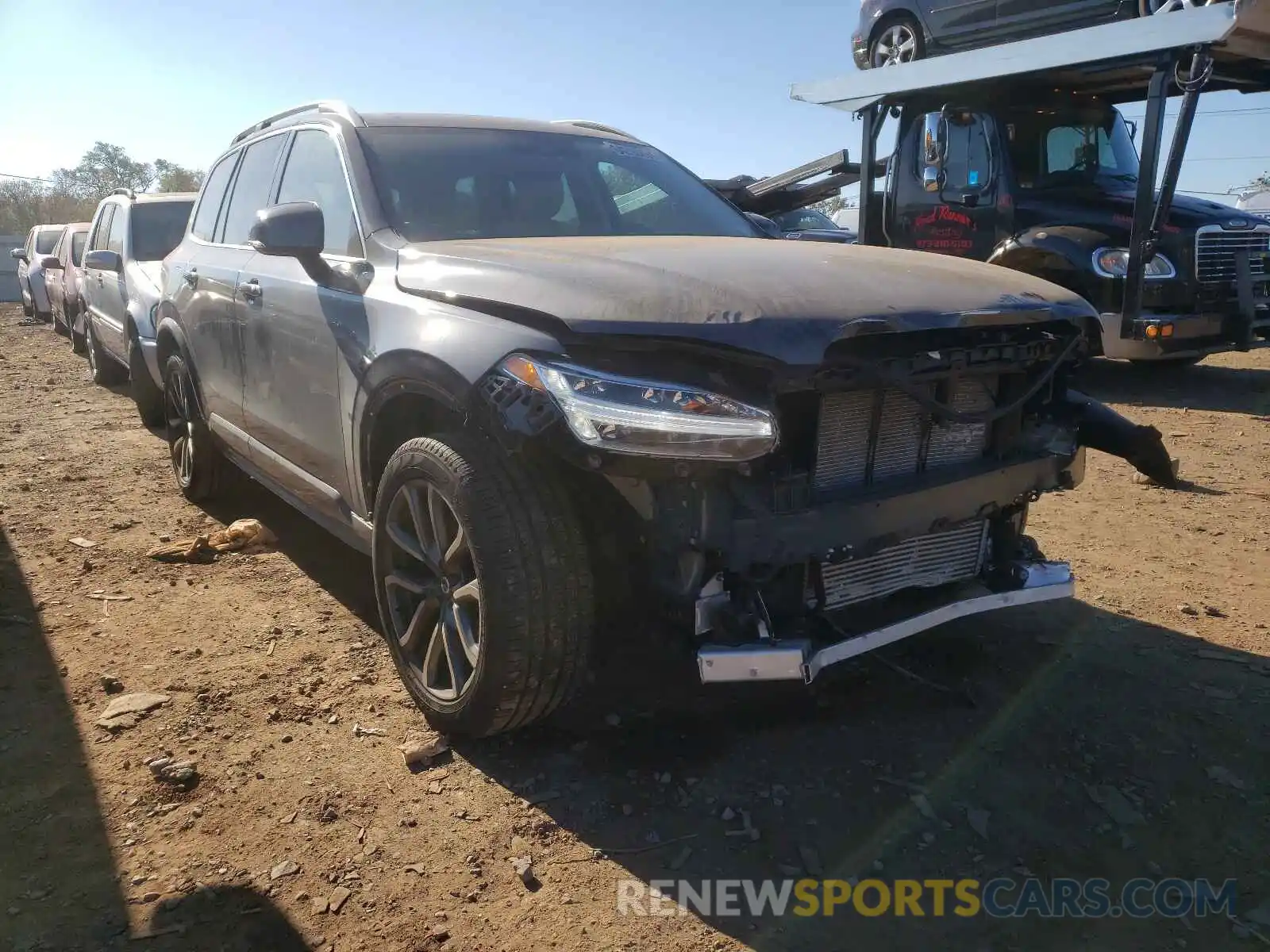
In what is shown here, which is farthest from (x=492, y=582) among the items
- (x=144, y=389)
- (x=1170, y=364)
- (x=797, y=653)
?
(x=1170, y=364)

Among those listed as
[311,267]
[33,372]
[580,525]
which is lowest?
[33,372]

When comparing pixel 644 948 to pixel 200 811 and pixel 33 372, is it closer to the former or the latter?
pixel 200 811

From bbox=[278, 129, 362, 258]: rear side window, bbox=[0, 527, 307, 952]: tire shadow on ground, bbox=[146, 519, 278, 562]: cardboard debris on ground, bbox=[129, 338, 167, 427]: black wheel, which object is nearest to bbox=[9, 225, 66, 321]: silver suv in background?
bbox=[129, 338, 167, 427]: black wheel

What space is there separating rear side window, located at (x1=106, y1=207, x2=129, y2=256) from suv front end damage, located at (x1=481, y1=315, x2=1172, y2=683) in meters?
6.95

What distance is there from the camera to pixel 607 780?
2578mm

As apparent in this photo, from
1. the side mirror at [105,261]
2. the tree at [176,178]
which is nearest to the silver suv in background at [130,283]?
the side mirror at [105,261]

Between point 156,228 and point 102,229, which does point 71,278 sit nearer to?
point 102,229

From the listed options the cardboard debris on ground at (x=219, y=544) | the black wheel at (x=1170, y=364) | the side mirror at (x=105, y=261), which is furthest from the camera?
the black wheel at (x=1170, y=364)

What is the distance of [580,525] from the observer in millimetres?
2424

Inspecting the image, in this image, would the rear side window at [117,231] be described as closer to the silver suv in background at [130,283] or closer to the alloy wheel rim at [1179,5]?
the silver suv in background at [130,283]

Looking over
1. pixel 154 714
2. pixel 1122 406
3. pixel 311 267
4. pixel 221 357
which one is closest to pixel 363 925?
pixel 154 714

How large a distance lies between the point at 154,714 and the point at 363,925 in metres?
1.31

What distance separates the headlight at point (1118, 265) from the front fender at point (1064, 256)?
4 cm

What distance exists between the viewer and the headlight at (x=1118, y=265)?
727cm
